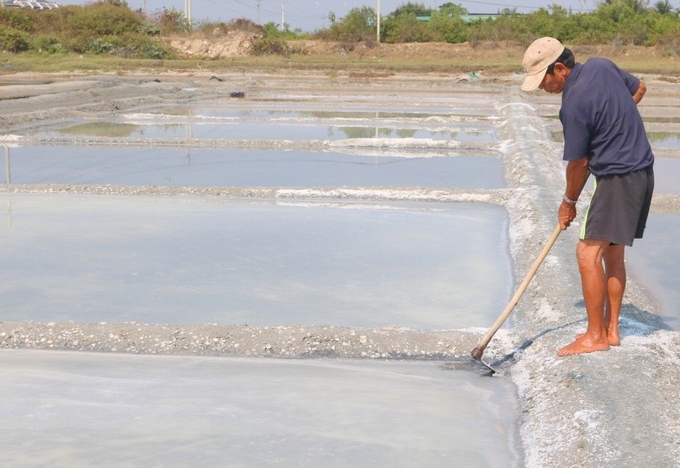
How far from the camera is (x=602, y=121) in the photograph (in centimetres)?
274

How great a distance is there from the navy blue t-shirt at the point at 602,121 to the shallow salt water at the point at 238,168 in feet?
13.4

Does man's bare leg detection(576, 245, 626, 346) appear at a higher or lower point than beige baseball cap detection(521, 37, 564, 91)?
lower

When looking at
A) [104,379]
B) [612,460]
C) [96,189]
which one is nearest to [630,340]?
[612,460]

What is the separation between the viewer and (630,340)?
3016mm

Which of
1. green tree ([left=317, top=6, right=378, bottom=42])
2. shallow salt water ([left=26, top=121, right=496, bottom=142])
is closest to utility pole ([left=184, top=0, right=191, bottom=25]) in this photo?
green tree ([left=317, top=6, right=378, bottom=42])

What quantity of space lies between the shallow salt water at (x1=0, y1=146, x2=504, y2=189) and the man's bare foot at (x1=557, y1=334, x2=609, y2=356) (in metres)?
4.05

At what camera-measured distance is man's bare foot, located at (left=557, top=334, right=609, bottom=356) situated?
9.45 feet

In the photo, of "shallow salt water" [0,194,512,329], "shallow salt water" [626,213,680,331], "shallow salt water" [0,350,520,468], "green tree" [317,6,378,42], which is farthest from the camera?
"green tree" [317,6,378,42]

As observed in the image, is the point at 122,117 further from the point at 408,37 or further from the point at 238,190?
the point at 408,37

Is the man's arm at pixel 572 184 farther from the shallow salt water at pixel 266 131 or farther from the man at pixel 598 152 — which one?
the shallow salt water at pixel 266 131

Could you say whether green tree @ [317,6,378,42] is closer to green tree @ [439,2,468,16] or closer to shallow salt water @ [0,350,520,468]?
green tree @ [439,2,468,16]

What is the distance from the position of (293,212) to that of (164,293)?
1.98m

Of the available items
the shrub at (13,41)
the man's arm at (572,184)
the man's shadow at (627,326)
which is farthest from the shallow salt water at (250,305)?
the shrub at (13,41)

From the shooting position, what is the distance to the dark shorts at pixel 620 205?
2807 millimetres
